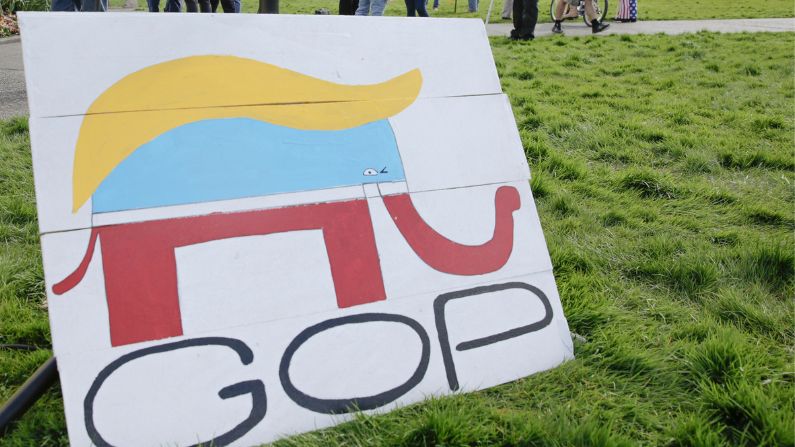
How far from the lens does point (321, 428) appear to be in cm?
149

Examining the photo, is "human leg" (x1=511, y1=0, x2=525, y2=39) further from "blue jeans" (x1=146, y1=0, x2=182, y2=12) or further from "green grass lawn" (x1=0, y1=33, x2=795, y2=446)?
"blue jeans" (x1=146, y1=0, x2=182, y2=12)

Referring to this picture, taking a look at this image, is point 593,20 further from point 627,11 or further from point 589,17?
point 627,11

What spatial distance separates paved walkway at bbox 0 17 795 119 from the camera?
17.3 ft

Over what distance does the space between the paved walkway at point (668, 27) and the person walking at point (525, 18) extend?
787 millimetres

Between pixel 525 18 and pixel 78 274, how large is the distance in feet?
25.2

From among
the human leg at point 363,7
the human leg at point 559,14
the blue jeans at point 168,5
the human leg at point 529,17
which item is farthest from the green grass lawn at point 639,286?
the human leg at point 559,14

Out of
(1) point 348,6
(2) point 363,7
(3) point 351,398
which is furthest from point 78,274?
(1) point 348,6

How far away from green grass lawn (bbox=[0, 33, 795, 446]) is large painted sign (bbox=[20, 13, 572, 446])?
0.15 m

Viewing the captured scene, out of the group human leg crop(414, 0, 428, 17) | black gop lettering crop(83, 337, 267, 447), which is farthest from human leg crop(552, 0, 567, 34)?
black gop lettering crop(83, 337, 267, 447)

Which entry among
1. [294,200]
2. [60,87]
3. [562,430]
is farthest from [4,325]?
[562,430]

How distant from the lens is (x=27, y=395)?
1466 millimetres

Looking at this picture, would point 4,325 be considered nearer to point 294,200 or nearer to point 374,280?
point 294,200

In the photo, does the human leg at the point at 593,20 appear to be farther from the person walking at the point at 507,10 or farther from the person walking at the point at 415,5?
the person walking at the point at 415,5

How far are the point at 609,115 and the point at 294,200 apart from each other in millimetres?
3601
